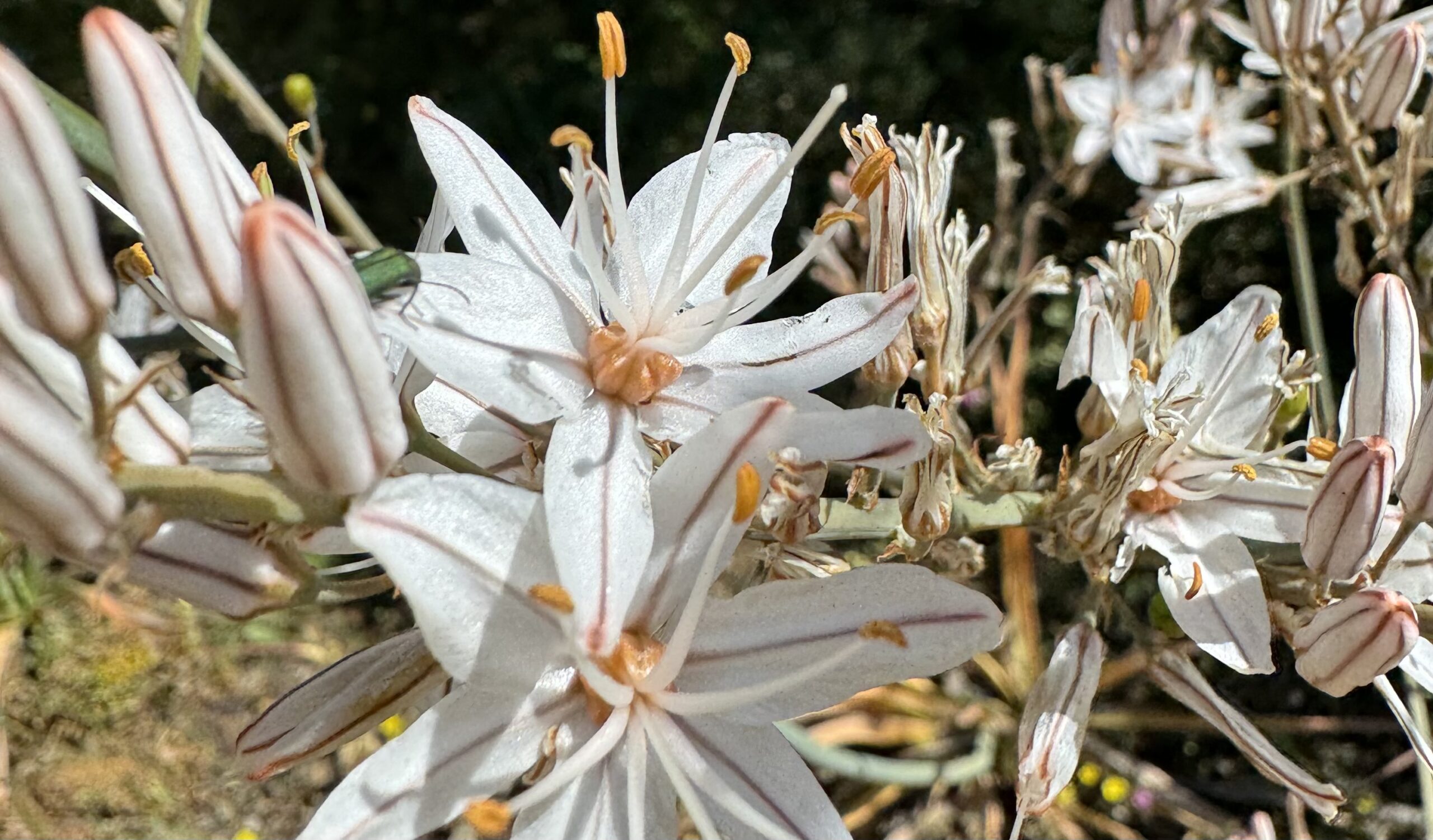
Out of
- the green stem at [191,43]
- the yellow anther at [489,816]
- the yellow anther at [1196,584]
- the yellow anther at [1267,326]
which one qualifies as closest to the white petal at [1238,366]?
the yellow anther at [1267,326]

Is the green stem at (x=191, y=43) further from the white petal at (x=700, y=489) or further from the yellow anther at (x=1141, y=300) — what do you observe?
the yellow anther at (x=1141, y=300)

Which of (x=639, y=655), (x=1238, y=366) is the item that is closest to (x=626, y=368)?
(x=639, y=655)

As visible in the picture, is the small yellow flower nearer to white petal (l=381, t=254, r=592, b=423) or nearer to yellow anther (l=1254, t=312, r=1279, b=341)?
yellow anther (l=1254, t=312, r=1279, b=341)

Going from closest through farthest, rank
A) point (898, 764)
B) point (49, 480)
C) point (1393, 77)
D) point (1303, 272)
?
point (49, 480) < point (1393, 77) < point (1303, 272) < point (898, 764)

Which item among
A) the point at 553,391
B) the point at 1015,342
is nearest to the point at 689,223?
the point at 553,391

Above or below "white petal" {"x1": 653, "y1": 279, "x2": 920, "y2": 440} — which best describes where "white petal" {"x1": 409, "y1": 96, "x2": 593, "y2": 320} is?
above

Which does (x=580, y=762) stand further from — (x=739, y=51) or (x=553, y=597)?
(x=739, y=51)

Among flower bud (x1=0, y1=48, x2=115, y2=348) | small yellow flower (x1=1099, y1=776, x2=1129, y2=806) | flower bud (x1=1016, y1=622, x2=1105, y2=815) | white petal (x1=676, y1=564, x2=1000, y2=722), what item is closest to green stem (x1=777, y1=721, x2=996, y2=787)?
small yellow flower (x1=1099, y1=776, x2=1129, y2=806)
